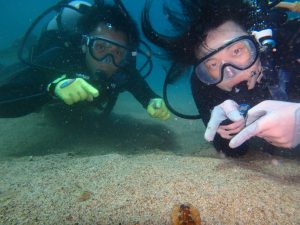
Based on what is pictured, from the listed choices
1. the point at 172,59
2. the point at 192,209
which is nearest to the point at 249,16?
the point at 172,59

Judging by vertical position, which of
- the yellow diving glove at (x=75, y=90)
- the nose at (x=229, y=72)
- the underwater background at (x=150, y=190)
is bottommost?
the underwater background at (x=150, y=190)

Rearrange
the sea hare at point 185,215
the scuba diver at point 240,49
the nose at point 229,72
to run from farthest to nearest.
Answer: the nose at point 229,72
the scuba diver at point 240,49
the sea hare at point 185,215

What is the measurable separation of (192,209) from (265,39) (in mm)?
2452

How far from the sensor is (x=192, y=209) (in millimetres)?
1860

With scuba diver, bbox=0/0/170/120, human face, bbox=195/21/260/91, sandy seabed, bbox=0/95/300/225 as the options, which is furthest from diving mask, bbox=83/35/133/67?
sandy seabed, bbox=0/95/300/225

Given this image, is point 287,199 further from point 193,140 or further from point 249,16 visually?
point 193,140

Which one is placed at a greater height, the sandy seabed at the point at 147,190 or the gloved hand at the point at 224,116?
the gloved hand at the point at 224,116

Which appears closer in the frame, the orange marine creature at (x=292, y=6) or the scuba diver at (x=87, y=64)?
the orange marine creature at (x=292, y=6)

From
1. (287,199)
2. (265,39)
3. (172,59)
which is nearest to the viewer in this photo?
(287,199)

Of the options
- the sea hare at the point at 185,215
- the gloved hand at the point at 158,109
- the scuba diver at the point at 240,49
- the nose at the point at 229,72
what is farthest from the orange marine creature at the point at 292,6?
the sea hare at the point at 185,215

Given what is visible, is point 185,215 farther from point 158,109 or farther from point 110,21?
point 110,21

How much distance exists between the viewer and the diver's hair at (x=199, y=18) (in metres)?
3.55

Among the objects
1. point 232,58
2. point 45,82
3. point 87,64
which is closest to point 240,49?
point 232,58

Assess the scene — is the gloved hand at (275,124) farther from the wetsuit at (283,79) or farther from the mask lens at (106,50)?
the mask lens at (106,50)
